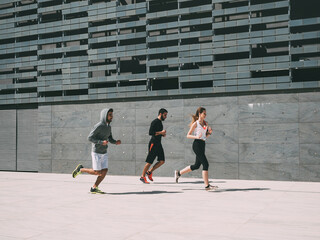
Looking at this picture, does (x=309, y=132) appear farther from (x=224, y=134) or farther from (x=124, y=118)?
(x=124, y=118)

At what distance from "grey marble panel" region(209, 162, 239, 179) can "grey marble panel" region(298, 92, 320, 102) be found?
261 cm

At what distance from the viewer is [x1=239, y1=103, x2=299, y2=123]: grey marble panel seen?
11375 mm

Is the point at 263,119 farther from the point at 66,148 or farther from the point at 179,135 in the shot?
the point at 66,148

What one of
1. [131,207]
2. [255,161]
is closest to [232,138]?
[255,161]

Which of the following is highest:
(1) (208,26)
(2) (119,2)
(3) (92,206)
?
(2) (119,2)

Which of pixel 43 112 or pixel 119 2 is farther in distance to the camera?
pixel 43 112

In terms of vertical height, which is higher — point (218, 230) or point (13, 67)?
point (13, 67)

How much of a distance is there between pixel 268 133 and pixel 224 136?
1270 mm

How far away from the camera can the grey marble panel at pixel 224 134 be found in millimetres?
12039

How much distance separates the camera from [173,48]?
13.1 meters

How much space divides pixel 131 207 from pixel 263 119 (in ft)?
19.1

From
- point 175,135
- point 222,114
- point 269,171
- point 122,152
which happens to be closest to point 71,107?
point 122,152

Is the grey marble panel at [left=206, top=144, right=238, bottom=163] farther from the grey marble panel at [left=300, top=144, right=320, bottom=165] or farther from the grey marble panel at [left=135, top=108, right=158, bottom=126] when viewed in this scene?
the grey marble panel at [left=135, top=108, right=158, bottom=126]

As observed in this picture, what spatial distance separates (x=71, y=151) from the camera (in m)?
14.4
